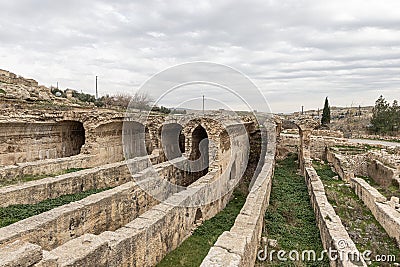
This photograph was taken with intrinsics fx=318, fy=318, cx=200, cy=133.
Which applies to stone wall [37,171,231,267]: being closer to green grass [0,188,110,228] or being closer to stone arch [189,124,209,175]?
green grass [0,188,110,228]

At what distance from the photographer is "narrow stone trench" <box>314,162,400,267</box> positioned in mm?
7662

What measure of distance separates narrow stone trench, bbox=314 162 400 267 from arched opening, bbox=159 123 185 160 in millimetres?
8012

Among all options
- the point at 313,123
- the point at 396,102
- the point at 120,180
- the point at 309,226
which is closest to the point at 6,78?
the point at 120,180

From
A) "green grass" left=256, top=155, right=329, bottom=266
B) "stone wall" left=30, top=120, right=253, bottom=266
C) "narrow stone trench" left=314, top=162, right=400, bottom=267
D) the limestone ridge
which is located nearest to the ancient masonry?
"stone wall" left=30, top=120, right=253, bottom=266

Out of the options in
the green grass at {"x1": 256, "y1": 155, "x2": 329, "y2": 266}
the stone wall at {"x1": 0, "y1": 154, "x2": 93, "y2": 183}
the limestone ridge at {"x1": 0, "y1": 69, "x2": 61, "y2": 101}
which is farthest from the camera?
the limestone ridge at {"x1": 0, "y1": 69, "x2": 61, "y2": 101}

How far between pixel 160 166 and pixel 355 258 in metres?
7.00

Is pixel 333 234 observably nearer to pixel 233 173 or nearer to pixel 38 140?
pixel 233 173

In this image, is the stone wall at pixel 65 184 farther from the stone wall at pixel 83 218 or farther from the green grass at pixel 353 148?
the green grass at pixel 353 148

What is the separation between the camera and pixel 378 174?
15719mm

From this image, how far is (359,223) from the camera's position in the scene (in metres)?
9.40

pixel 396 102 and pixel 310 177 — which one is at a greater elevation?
pixel 396 102

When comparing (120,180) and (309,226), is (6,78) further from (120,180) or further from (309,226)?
(309,226)

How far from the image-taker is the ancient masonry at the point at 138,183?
18.0 feet

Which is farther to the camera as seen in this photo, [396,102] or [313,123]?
[396,102]
